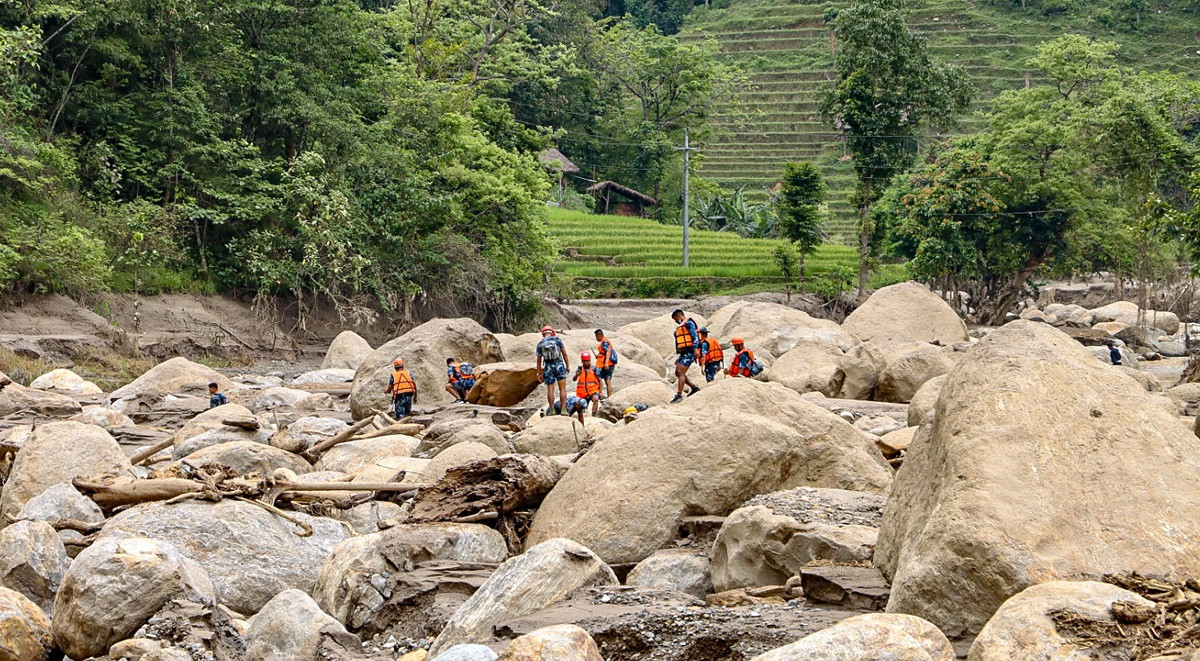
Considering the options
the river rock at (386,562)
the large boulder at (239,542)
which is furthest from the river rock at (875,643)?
the large boulder at (239,542)

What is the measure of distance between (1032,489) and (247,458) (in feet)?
25.3

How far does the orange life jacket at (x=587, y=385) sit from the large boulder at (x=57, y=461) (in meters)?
5.87

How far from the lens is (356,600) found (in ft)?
25.6

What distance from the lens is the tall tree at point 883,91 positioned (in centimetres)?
4662

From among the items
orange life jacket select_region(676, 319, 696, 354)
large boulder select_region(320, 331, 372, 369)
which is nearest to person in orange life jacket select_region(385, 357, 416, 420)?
orange life jacket select_region(676, 319, 696, 354)

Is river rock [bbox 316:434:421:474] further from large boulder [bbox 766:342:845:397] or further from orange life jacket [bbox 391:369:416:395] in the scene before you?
Answer: large boulder [bbox 766:342:845:397]

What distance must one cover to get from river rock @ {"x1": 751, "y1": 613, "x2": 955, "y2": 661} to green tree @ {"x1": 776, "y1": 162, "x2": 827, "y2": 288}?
4313 cm

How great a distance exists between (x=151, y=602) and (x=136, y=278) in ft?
87.2

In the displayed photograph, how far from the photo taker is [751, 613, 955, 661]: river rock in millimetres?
5199

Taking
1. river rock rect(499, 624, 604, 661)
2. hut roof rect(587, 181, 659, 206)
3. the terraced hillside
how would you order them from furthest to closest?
1. the terraced hillside
2. hut roof rect(587, 181, 659, 206)
3. river rock rect(499, 624, 604, 661)

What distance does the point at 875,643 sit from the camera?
5230 mm

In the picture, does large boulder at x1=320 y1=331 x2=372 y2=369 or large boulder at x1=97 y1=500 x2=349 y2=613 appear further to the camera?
large boulder at x1=320 y1=331 x2=372 y2=369

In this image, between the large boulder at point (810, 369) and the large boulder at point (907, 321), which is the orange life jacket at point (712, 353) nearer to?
the large boulder at point (810, 369)

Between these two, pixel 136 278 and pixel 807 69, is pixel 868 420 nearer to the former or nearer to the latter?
pixel 136 278
